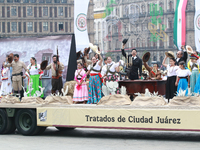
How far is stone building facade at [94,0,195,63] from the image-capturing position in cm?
9544

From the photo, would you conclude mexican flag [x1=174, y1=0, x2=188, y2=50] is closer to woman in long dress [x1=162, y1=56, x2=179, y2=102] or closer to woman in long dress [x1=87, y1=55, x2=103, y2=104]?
woman in long dress [x1=162, y1=56, x2=179, y2=102]

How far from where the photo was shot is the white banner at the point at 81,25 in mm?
25703

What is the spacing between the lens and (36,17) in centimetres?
9044

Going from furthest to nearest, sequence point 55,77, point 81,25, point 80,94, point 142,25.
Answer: point 142,25, point 81,25, point 55,77, point 80,94

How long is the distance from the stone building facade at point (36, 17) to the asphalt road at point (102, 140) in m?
80.0

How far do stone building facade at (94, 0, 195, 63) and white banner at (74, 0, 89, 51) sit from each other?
216 feet

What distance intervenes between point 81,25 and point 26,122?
17.4 m

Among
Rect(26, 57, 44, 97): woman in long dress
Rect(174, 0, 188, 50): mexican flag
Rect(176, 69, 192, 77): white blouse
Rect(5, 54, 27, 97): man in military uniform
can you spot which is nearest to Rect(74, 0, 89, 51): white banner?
Rect(174, 0, 188, 50): mexican flag

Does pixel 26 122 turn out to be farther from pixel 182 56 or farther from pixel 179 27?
pixel 179 27

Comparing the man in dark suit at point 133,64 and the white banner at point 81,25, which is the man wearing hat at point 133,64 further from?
the white banner at point 81,25

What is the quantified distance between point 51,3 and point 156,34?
2793cm

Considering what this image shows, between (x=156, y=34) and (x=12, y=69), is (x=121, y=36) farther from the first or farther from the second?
(x=12, y=69)

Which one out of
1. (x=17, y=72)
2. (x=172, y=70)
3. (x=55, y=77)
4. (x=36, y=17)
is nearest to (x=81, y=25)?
(x=17, y=72)

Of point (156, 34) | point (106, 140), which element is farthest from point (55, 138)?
point (156, 34)
